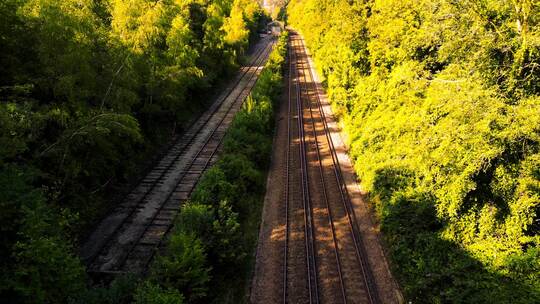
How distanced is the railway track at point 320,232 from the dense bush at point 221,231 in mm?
2011

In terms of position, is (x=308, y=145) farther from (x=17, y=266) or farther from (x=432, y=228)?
(x=17, y=266)

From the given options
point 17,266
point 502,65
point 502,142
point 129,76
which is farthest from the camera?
point 129,76

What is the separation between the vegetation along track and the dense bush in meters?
2.17

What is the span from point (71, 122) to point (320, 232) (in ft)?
43.8

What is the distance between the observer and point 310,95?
47094 mm

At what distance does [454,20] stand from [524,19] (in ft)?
7.61

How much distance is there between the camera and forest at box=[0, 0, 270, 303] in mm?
10812

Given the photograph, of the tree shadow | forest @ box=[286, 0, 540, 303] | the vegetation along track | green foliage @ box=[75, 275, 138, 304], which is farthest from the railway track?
the vegetation along track

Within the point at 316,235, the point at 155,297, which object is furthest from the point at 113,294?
the point at 316,235

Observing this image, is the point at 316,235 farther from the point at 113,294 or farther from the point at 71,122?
the point at 71,122

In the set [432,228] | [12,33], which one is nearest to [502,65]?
[432,228]

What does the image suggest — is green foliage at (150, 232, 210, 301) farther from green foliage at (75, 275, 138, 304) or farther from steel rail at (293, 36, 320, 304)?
steel rail at (293, 36, 320, 304)

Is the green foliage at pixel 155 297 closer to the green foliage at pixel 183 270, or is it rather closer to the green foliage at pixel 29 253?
the green foliage at pixel 183 270

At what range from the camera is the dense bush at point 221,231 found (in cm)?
1291
